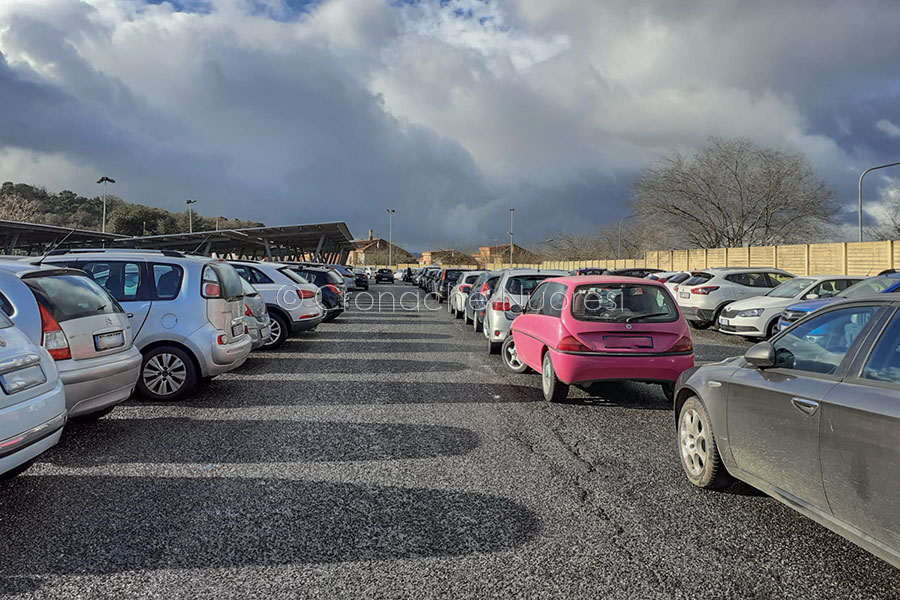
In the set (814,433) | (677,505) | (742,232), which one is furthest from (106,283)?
(742,232)

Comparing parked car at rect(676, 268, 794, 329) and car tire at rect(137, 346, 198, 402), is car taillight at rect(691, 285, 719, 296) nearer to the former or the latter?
parked car at rect(676, 268, 794, 329)

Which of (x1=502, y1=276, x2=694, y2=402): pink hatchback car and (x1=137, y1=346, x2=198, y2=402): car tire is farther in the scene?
(x1=137, y1=346, x2=198, y2=402): car tire

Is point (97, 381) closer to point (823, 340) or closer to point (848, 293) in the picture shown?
point (823, 340)

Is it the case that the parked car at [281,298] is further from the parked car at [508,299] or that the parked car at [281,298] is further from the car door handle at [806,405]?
the car door handle at [806,405]

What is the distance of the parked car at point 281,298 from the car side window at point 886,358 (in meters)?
10.4

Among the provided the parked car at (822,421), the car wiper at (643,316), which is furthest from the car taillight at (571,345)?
the parked car at (822,421)

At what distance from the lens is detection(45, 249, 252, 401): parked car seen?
6.95 meters

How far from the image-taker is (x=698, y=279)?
52.7ft

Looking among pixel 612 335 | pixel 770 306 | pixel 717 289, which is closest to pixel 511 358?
pixel 612 335

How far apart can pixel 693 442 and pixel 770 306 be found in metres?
9.81

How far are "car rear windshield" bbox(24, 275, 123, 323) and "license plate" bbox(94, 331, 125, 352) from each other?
0.68 feet

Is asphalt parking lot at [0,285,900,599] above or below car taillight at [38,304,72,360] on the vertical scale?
below

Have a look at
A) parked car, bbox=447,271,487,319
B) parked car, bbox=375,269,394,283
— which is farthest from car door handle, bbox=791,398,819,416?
parked car, bbox=375,269,394,283

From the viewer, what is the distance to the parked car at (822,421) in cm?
270
